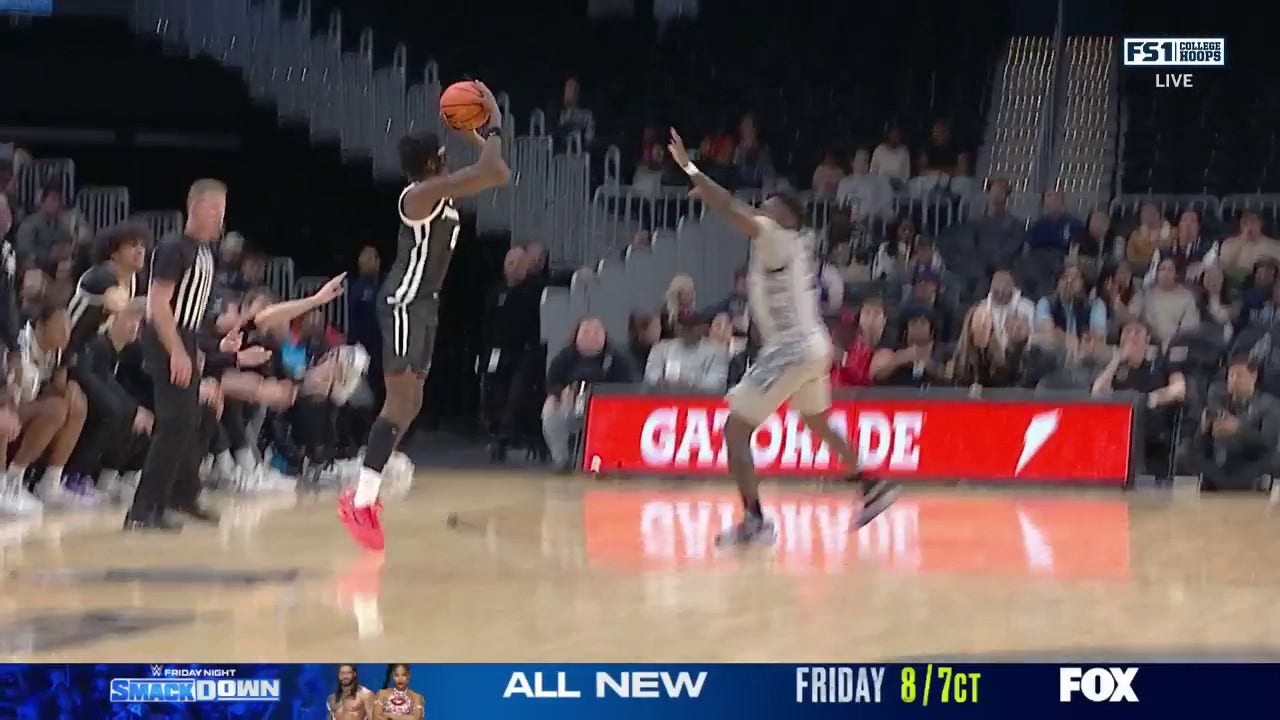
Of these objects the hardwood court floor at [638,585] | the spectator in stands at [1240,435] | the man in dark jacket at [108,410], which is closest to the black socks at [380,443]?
the hardwood court floor at [638,585]

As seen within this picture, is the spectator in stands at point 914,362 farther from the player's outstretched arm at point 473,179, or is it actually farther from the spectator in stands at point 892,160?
the player's outstretched arm at point 473,179

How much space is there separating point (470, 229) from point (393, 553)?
8.63 m

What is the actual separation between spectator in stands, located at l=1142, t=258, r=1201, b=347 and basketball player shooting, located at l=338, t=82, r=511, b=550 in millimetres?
6987

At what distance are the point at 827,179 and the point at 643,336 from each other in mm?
3531

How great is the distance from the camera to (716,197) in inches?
295

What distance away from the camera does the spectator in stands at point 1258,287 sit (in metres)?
12.7

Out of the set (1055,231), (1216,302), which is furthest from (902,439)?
(1055,231)

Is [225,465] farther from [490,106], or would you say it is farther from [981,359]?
[981,359]

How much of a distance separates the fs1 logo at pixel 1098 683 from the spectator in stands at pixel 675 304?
862cm

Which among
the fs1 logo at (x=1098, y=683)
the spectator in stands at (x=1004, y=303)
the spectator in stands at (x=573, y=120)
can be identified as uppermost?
the spectator in stands at (x=573, y=120)

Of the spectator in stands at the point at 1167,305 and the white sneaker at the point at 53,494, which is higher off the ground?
the spectator in stands at the point at 1167,305

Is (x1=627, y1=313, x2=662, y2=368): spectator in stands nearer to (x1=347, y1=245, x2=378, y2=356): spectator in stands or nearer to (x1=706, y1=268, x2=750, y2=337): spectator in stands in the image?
(x1=706, y1=268, x2=750, y2=337): spectator in stands

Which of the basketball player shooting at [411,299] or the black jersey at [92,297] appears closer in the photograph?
the basketball player shooting at [411,299]

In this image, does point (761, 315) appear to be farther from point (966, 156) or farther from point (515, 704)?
point (966, 156)
